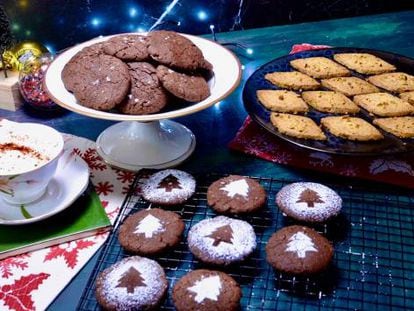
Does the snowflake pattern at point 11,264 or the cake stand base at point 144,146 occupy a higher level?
the cake stand base at point 144,146

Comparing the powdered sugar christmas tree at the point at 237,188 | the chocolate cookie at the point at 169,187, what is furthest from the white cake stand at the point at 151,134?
the powdered sugar christmas tree at the point at 237,188

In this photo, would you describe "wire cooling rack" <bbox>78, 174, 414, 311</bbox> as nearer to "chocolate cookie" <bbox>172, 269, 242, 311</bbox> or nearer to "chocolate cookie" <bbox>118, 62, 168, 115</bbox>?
"chocolate cookie" <bbox>172, 269, 242, 311</bbox>

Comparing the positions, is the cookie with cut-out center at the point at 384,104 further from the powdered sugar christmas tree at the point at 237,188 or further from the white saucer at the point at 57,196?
the white saucer at the point at 57,196

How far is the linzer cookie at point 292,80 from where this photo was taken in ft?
5.27

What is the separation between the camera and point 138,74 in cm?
130

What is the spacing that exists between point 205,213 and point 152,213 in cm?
13

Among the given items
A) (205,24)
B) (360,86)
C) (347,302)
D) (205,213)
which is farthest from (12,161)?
(205,24)

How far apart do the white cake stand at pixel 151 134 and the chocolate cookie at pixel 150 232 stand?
0.25 m

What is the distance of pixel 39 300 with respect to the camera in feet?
3.39

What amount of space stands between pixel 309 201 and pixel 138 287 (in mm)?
421

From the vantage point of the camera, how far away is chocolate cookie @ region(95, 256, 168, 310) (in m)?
0.97

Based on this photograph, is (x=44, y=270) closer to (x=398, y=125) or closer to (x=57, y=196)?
(x=57, y=196)

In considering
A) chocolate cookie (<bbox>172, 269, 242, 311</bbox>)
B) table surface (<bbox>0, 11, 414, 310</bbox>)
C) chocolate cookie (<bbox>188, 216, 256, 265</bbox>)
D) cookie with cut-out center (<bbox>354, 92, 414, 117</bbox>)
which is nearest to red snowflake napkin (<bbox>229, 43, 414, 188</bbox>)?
table surface (<bbox>0, 11, 414, 310</bbox>)

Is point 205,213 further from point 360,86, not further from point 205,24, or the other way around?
point 205,24
